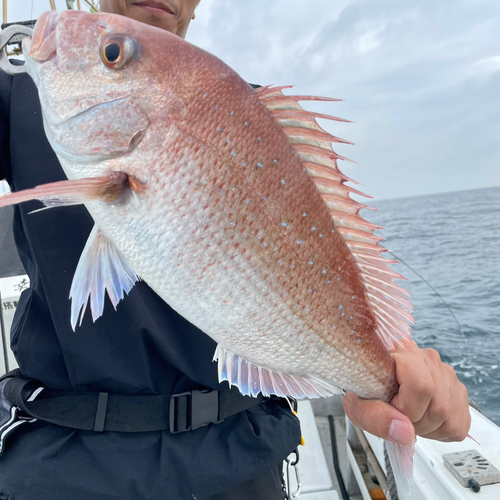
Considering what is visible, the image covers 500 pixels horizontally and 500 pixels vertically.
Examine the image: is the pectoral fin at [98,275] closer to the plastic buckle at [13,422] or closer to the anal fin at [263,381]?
the anal fin at [263,381]

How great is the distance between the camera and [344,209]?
1276 millimetres

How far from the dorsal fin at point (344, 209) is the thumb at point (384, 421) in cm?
21

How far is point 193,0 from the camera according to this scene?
186cm

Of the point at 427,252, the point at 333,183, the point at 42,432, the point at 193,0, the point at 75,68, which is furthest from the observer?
the point at 427,252

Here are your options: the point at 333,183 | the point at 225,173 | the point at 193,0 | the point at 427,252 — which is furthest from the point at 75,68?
the point at 427,252

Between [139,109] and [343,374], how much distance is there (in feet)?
3.27

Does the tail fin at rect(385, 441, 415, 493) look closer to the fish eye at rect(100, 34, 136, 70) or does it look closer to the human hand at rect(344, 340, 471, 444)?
the human hand at rect(344, 340, 471, 444)

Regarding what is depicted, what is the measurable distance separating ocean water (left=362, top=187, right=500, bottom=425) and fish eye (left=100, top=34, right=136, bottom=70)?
3.48m

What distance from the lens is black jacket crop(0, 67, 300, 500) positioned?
1305 mm

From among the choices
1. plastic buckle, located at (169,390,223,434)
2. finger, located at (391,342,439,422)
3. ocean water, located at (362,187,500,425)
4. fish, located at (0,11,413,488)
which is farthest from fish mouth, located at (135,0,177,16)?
ocean water, located at (362,187,500,425)

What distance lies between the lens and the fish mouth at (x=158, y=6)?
1.73 metres

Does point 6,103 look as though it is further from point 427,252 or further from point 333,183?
point 427,252

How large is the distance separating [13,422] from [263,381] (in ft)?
2.84

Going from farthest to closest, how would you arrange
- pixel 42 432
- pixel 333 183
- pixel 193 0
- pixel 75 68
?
pixel 193 0 → pixel 42 432 → pixel 333 183 → pixel 75 68
